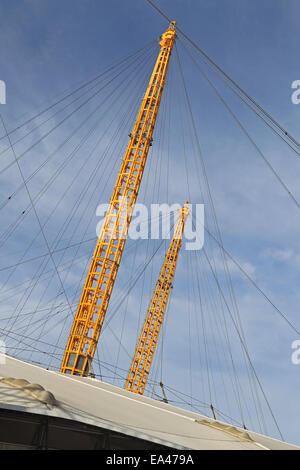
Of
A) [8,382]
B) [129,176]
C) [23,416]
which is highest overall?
[129,176]

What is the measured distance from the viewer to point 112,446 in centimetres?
1889

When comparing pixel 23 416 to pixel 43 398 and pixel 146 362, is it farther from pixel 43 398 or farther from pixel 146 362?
pixel 146 362

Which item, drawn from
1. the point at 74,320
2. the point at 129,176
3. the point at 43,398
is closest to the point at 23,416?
the point at 43,398

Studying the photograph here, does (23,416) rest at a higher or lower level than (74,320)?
lower

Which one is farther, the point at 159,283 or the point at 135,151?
the point at 159,283

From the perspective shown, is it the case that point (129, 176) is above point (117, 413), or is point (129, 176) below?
above
